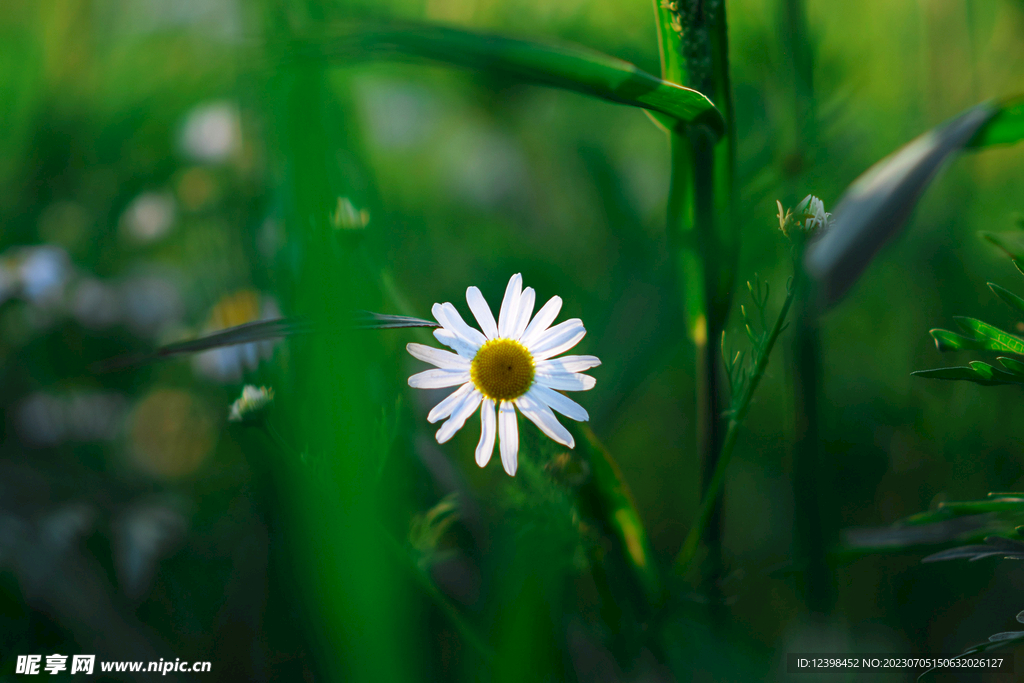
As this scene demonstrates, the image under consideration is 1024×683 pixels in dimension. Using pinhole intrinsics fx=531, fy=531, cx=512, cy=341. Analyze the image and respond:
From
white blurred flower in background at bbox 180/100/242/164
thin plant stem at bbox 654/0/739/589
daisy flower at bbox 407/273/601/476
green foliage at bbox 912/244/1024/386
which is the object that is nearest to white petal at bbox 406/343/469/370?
daisy flower at bbox 407/273/601/476

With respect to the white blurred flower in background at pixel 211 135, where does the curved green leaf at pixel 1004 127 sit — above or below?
below

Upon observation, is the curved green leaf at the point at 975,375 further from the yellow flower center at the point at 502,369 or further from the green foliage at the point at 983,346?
the yellow flower center at the point at 502,369

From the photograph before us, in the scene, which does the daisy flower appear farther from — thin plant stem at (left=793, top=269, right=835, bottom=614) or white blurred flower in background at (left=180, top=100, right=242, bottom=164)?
white blurred flower in background at (left=180, top=100, right=242, bottom=164)

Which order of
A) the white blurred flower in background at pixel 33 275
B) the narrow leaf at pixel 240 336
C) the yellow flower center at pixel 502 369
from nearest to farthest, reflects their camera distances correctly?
1. the narrow leaf at pixel 240 336
2. the yellow flower center at pixel 502 369
3. the white blurred flower in background at pixel 33 275

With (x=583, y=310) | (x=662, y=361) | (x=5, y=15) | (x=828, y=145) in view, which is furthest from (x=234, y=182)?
(x=828, y=145)

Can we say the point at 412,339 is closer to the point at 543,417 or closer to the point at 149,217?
the point at 543,417

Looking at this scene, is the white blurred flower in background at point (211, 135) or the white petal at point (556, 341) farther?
the white blurred flower in background at point (211, 135)

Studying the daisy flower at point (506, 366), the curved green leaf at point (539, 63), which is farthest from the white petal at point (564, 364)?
the curved green leaf at point (539, 63)
